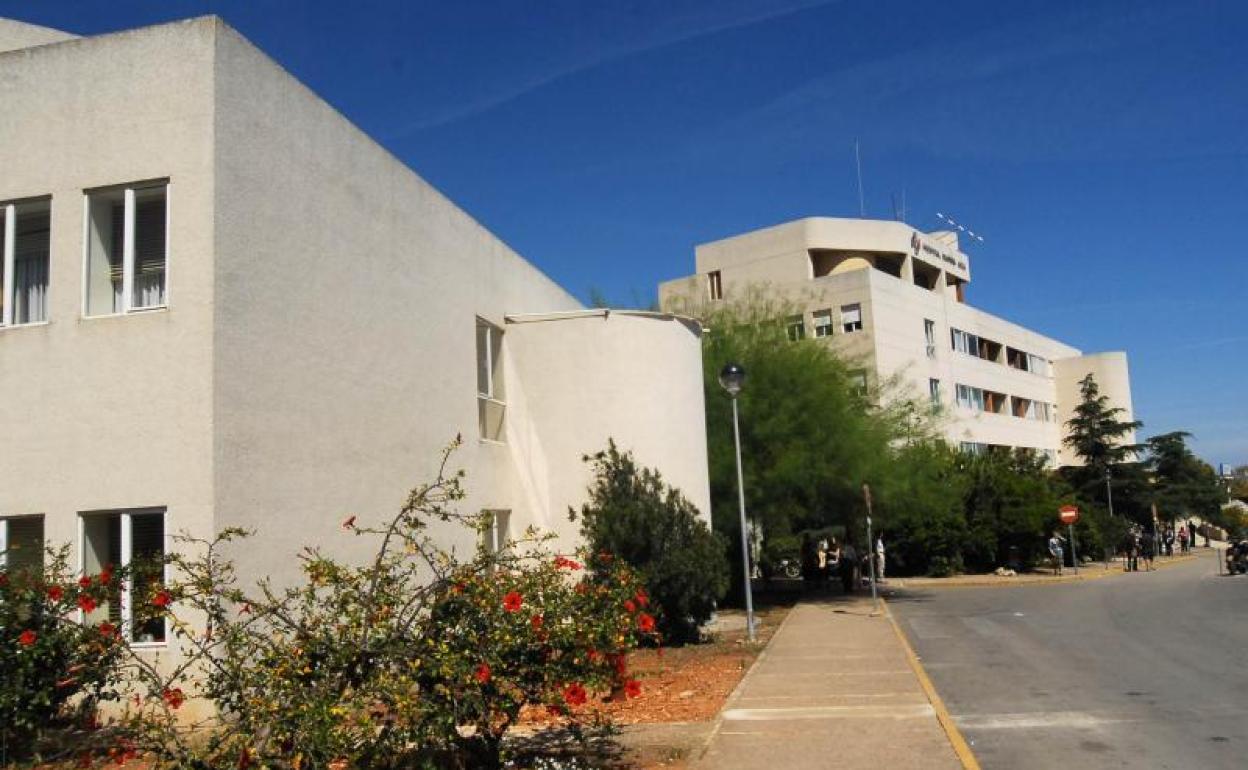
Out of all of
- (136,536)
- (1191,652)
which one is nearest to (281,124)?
(136,536)

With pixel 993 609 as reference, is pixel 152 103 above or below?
above

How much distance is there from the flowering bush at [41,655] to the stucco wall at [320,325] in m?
1.83

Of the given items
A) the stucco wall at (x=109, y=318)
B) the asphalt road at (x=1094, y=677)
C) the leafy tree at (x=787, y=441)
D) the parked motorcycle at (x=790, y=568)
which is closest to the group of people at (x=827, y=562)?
the parked motorcycle at (x=790, y=568)

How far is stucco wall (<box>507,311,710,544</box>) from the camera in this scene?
59.2 feet

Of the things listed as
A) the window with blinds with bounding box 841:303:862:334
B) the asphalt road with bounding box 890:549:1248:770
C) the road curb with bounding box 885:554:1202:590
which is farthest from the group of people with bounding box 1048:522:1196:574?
the window with blinds with bounding box 841:303:862:334

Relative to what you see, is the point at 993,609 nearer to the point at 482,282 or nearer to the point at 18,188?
the point at 482,282

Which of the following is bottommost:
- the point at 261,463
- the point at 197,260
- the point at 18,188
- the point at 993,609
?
the point at 993,609

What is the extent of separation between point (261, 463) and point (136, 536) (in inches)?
56.0

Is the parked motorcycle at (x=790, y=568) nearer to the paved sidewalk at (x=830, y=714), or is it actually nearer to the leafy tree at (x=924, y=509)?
the leafy tree at (x=924, y=509)

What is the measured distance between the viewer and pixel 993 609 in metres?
24.0

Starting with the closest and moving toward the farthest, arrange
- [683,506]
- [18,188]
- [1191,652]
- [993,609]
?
[18,188] → [1191,652] → [683,506] → [993,609]

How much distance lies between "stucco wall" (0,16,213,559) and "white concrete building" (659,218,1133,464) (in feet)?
127

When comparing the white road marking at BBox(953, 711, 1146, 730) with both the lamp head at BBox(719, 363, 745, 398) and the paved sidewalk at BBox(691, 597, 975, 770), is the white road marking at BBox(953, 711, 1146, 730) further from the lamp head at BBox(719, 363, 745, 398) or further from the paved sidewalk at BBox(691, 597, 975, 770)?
the lamp head at BBox(719, 363, 745, 398)

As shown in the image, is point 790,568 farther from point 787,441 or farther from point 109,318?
point 109,318
